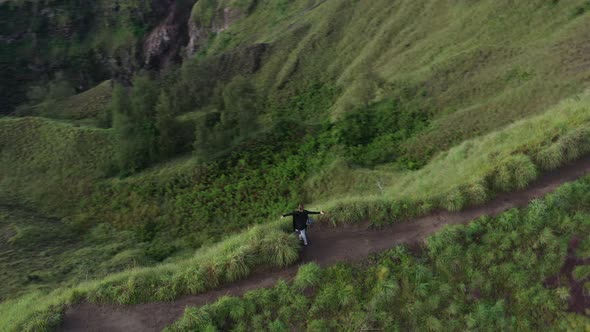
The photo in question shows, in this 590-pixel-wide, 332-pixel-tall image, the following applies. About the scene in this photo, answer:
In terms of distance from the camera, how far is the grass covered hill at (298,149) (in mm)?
15648

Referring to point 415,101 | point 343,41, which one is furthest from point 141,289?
point 343,41

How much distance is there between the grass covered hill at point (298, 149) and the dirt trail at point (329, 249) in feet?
1.48

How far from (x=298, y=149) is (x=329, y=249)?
74.1 ft

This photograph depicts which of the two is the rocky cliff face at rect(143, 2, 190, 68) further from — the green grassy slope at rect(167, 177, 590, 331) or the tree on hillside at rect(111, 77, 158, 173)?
the green grassy slope at rect(167, 177, 590, 331)

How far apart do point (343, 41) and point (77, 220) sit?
53.2 meters

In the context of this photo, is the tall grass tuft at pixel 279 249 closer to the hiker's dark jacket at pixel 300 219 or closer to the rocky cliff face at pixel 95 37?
the hiker's dark jacket at pixel 300 219

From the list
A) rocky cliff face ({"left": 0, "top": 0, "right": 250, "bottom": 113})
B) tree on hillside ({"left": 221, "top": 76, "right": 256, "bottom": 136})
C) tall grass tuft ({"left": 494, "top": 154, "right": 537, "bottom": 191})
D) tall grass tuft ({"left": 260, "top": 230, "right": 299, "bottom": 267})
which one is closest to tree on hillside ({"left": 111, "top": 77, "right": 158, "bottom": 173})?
tree on hillside ({"left": 221, "top": 76, "right": 256, "bottom": 136})

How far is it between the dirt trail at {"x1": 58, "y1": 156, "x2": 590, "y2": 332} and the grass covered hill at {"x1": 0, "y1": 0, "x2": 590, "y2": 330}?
1.48ft

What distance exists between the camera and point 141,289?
49.5 feet

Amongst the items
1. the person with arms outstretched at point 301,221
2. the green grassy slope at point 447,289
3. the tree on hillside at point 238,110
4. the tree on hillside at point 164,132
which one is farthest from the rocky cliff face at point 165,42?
the green grassy slope at point 447,289

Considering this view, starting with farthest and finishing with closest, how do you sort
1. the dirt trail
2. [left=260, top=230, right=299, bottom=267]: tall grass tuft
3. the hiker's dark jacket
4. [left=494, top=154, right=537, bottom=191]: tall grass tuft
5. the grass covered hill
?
[left=494, top=154, right=537, bottom=191]: tall grass tuft → the hiker's dark jacket → the grass covered hill → [left=260, top=230, right=299, bottom=267]: tall grass tuft → the dirt trail

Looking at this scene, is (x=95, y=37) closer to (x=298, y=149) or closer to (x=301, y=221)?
(x=298, y=149)

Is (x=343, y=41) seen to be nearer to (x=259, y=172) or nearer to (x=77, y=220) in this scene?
(x=259, y=172)

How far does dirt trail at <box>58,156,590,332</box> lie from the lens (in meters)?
14.2
